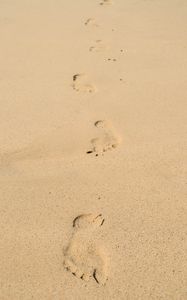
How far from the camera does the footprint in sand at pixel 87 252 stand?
1.54 metres

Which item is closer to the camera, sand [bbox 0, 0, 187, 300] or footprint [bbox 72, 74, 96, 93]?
sand [bbox 0, 0, 187, 300]

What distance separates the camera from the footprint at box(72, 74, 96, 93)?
2.62 meters

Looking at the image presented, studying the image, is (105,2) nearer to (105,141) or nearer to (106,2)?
(106,2)

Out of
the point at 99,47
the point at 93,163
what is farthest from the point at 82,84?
the point at 93,163

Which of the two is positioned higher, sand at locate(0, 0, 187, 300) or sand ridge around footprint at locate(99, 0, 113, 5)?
sand ridge around footprint at locate(99, 0, 113, 5)

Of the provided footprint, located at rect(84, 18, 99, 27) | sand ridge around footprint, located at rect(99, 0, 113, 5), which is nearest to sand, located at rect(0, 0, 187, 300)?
footprint, located at rect(84, 18, 99, 27)

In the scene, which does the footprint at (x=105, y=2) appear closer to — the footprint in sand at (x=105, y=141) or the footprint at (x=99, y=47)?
the footprint at (x=99, y=47)

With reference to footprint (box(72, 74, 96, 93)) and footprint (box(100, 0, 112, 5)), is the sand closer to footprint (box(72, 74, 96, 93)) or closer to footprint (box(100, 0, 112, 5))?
footprint (box(72, 74, 96, 93))

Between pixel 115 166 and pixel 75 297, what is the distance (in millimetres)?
700

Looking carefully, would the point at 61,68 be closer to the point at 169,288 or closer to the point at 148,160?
the point at 148,160

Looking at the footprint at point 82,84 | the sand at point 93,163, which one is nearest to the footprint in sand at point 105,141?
the sand at point 93,163

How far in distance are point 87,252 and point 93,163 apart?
20.3 inches

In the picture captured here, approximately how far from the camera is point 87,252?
161 cm

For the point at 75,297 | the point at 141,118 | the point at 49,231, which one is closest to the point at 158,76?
the point at 141,118
